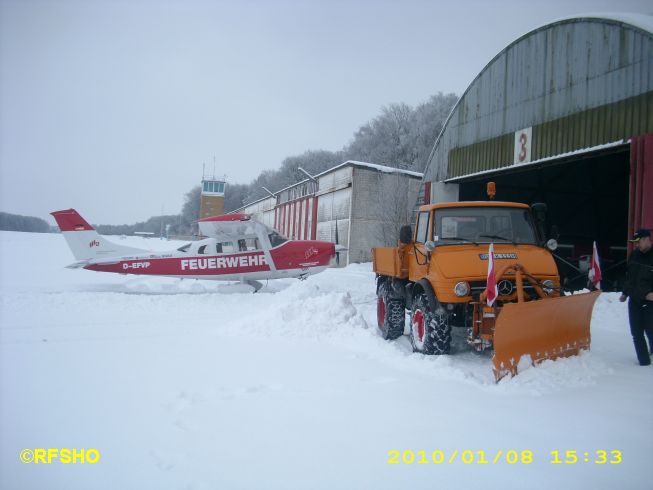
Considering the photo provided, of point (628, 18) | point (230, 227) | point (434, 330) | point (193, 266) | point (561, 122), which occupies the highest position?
point (628, 18)

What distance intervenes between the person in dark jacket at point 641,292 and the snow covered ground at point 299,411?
330 millimetres

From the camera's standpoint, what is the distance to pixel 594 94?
9.38 m

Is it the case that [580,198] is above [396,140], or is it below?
below

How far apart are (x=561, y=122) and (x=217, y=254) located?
34.4ft

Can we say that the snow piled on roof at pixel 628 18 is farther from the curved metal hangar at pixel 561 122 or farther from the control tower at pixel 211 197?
the control tower at pixel 211 197

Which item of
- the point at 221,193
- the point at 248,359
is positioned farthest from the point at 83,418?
the point at 221,193

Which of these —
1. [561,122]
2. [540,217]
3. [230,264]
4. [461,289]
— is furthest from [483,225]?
[230,264]

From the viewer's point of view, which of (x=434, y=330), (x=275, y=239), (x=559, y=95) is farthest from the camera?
(x=275, y=239)

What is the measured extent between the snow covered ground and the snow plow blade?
0.55 ft

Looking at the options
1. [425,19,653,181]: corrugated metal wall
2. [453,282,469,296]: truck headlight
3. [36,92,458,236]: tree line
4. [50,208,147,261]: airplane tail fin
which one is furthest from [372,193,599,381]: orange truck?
[36,92,458,236]: tree line

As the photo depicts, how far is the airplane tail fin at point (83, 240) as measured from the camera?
1181 centimetres

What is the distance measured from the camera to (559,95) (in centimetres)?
1023

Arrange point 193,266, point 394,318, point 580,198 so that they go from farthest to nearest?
point 580,198, point 193,266, point 394,318

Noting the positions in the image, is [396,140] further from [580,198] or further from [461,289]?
[461,289]
